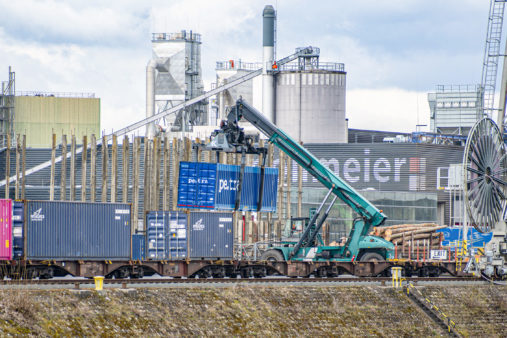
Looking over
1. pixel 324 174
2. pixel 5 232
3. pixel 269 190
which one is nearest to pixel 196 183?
pixel 269 190

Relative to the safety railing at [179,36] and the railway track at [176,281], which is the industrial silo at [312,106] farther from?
the railway track at [176,281]

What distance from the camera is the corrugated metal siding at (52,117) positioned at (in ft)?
341

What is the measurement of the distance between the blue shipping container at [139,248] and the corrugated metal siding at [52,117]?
6432cm

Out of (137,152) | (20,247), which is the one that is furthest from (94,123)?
(20,247)

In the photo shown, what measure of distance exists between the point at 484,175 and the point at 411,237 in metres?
10.4

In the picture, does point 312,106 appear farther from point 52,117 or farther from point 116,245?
point 116,245

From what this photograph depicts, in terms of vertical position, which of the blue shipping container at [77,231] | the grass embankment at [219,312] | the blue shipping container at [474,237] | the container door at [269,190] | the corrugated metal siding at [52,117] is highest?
the corrugated metal siding at [52,117]

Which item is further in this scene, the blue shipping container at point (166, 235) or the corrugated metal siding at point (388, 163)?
the corrugated metal siding at point (388, 163)

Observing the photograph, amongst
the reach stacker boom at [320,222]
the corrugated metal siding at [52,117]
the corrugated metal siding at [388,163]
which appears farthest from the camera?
the corrugated metal siding at [52,117]

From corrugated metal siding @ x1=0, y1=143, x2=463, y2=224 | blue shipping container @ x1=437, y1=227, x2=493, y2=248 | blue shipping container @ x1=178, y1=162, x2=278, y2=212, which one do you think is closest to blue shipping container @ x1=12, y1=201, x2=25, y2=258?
blue shipping container @ x1=178, y1=162, x2=278, y2=212

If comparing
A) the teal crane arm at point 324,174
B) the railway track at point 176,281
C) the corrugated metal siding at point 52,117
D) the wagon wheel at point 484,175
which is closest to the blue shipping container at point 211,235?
the railway track at point 176,281

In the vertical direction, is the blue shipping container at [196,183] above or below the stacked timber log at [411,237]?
above

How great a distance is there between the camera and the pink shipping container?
35.2 metres

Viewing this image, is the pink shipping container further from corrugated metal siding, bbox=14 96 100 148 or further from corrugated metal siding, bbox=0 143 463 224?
corrugated metal siding, bbox=14 96 100 148
